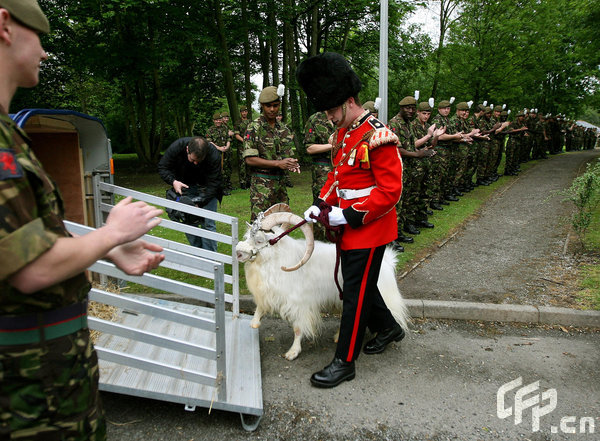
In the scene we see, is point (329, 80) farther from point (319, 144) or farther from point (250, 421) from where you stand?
point (319, 144)

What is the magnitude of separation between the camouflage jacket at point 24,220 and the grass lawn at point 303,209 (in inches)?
162

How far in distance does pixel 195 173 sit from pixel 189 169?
10 cm

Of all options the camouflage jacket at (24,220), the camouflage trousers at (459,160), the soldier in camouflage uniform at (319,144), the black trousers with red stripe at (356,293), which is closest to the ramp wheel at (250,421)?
the black trousers with red stripe at (356,293)

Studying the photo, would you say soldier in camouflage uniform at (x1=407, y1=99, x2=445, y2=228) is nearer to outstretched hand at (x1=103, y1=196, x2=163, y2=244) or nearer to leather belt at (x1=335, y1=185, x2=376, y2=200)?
leather belt at (x1=335, y1=185, x2=376, y2=200)

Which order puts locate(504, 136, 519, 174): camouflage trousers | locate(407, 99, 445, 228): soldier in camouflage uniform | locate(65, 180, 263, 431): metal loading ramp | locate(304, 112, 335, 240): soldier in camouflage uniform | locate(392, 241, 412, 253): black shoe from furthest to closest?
locate(504, 136, 519, 174): camouflage trousers < locate(407, 99, 445, 228): soldier in camouflage uniform < locate(392, 241, 412, 253): black shoe < locate(304, 112, 335, 240): soldier in camouflage uniform < locate(65, 180, 263, 431): metal loading ramp

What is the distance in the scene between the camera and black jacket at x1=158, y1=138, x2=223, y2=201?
226 inches

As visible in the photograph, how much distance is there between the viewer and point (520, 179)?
16438 mm

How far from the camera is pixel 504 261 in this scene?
7.02 m

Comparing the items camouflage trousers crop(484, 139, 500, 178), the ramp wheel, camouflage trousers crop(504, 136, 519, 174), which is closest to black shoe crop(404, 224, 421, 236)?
the ramp wheel

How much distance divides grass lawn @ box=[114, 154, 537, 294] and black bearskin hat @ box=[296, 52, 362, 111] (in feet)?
9.59

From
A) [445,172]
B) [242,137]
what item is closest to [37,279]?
[445,172]

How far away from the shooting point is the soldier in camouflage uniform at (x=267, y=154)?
575 cm

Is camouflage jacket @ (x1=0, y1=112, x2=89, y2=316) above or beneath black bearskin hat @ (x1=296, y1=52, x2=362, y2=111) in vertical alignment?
beneath

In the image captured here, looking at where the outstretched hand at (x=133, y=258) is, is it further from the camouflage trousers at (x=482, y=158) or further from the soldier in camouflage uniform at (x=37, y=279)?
the camouflage trousers at (x=482, y=158)
